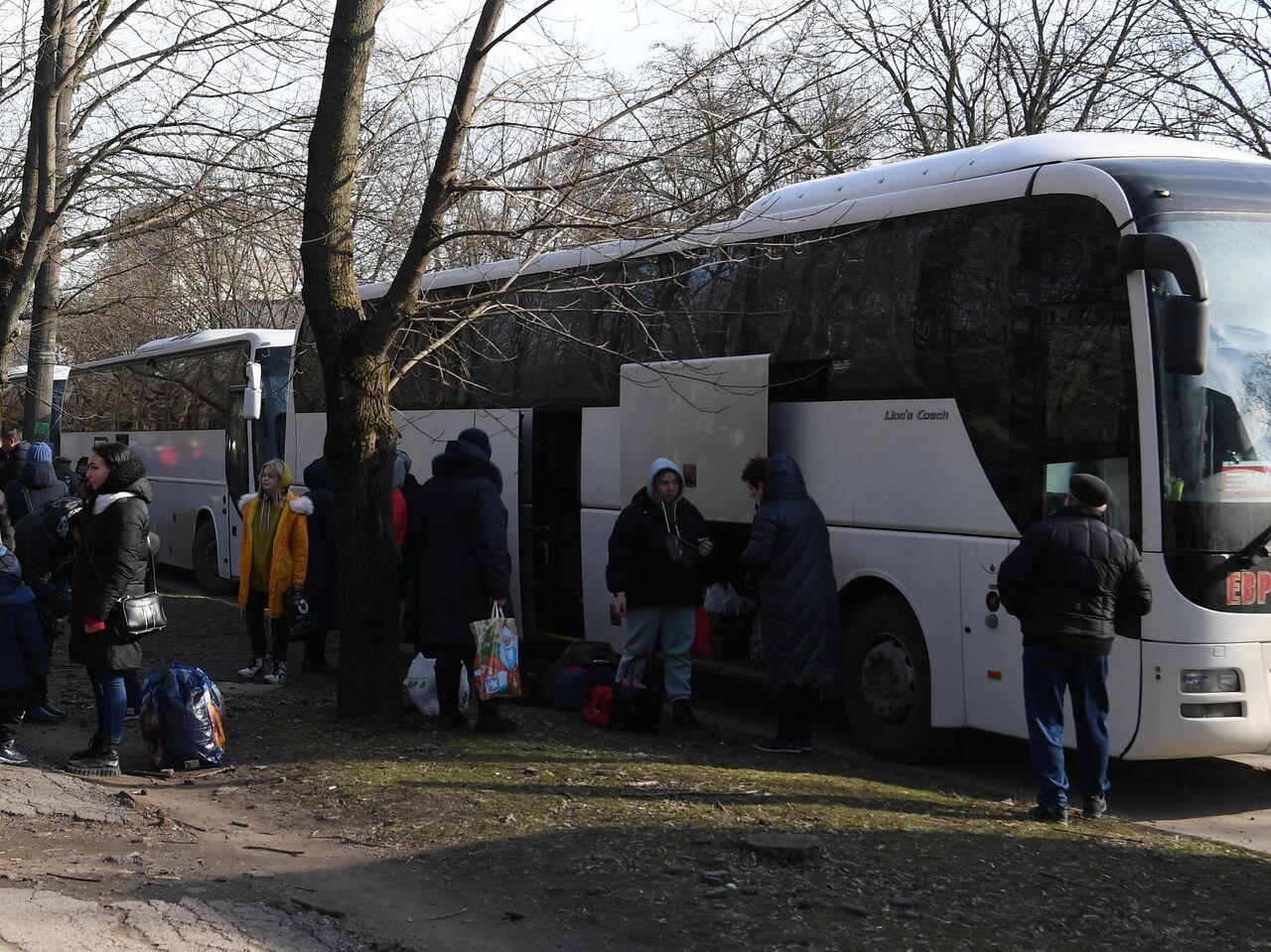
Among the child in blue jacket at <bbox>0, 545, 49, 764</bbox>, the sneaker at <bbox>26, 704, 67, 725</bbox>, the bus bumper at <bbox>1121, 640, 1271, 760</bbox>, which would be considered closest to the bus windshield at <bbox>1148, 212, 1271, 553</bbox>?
the bus bumper at <bbox>1121, 640, 1271, 760</bbox>

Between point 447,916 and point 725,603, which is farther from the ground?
point 725,603

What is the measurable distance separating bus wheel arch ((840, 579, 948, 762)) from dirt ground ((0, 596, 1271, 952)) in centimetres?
36

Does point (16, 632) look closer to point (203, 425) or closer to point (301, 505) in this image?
point (301, 505)

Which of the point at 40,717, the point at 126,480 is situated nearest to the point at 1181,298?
the point at 126,480

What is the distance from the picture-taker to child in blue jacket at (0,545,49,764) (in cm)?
805

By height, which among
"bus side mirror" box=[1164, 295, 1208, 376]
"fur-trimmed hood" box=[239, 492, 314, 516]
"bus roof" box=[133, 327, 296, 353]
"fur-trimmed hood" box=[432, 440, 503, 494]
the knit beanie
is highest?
"bus roof" box=[133, 327, 296, 353]

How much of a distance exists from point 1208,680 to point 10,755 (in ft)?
21.4

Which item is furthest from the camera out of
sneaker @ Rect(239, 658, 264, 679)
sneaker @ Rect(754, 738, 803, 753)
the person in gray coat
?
sneaker @ Rect(239, 658, 264, 679)

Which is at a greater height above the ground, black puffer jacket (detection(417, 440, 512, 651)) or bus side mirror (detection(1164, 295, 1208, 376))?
bus side mirror (detection(1164, 295, 1208, 376))

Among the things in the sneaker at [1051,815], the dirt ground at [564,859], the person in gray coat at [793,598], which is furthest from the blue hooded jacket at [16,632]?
the sneaker at [1051,815]

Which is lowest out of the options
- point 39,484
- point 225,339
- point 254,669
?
point 254,669

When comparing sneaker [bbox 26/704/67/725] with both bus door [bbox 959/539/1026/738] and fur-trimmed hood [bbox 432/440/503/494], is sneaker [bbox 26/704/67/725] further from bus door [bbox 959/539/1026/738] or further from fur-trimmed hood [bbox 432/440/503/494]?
bus door [bbox 959/539/1026/738]

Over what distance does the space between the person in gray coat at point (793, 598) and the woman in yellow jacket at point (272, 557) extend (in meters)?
3.94

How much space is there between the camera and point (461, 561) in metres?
8.75
